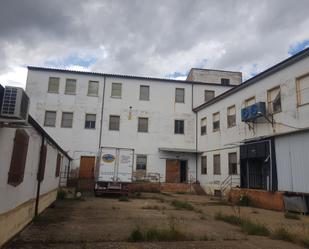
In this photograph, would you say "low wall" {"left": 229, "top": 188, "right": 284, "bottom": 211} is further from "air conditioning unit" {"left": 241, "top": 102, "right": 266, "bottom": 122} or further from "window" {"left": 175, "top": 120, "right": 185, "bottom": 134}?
"window" {"left": 175, "top": 120, "right": 185, "bottom": 134}

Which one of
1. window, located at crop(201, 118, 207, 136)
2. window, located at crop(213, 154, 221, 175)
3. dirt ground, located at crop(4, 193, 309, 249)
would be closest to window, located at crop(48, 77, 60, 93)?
window, located at crop(201, 118, 207, 136)

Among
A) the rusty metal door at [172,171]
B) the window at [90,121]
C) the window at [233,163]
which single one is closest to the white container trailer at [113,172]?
the window at [233,163]

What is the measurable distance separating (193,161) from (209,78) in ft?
44.6

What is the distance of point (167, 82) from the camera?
30.1m

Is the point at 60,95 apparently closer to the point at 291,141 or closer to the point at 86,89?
the point at 86,89

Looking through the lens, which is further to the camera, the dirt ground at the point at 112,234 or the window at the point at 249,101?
the window at the point at 249,101

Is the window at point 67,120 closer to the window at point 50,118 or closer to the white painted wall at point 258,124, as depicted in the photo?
the window at point 50,118

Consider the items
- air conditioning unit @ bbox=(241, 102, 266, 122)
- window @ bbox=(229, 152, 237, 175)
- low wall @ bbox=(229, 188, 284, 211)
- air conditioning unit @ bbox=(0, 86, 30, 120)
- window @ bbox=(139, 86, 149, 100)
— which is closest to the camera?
air conditioning unit @ bbox=(0, 86, 30, 120)

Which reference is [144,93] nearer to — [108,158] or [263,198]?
[108,158]

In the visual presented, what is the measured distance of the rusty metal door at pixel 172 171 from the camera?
92.7 ft

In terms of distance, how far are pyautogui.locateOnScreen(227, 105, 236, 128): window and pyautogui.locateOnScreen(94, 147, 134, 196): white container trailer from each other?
801 cm

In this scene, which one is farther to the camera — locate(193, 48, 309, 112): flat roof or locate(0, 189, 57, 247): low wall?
locate(193, 48, 309, 112): flat roof

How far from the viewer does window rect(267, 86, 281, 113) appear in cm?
1683

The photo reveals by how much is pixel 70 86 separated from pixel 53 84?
159cm
